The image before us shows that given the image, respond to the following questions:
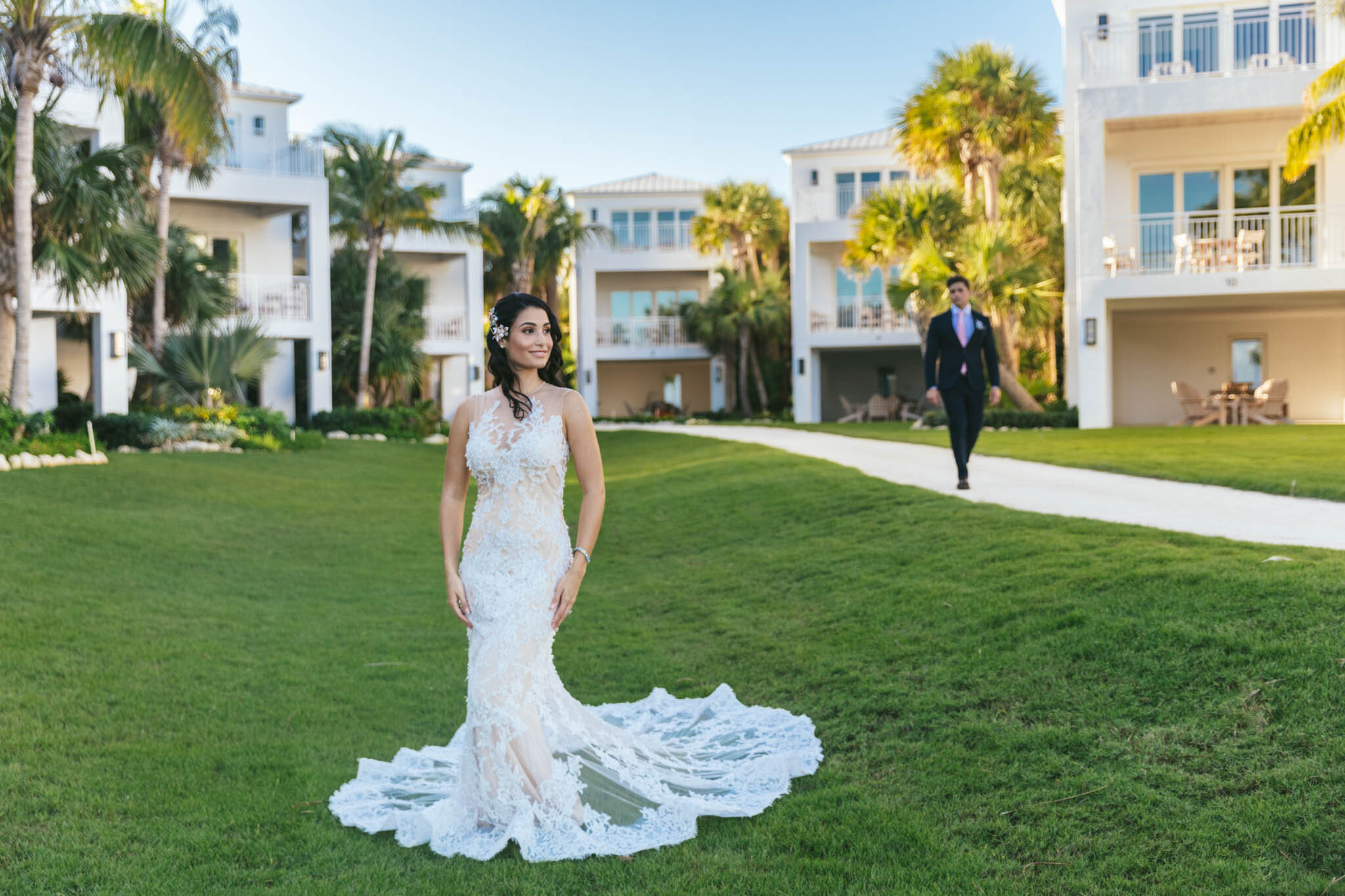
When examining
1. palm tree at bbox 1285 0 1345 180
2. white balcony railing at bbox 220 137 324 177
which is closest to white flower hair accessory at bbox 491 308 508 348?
palm tree at bbox 1285 0 1345 180

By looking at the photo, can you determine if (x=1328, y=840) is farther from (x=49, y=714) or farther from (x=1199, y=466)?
(x=1199, y=466)

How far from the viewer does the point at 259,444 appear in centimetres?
2025

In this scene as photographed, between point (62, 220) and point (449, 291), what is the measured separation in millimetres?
19062

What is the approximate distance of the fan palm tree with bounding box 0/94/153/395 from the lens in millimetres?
16062

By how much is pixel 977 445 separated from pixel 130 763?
12694mm

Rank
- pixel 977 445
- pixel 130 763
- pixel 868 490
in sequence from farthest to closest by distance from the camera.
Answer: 1. pixel 977 445
2. pixel 868 490
3. pixel 130 763

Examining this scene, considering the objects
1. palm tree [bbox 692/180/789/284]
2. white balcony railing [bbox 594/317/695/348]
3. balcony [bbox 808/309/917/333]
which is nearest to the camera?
balcony [bbox 808/309/917/333]

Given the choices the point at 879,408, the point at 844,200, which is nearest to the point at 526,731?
the point at 879,408

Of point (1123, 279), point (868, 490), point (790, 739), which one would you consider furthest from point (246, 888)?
point (1123, 279)

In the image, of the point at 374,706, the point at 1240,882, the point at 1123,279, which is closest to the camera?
the point at 1240,882

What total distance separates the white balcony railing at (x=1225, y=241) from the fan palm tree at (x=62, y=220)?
1627cm

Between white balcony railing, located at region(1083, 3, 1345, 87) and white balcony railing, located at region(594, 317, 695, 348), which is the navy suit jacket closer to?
white balcony railing, located at region(1083, 3, 1345, 87)

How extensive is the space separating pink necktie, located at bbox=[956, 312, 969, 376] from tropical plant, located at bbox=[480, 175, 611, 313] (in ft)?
85.6

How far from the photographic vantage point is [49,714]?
5.38m
